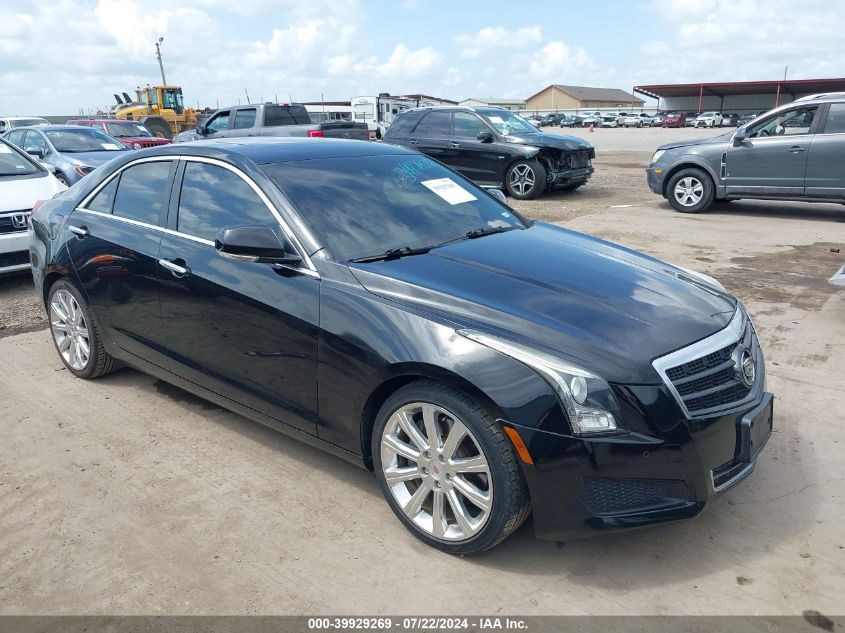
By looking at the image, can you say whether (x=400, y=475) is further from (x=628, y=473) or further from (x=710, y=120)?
(x=710, y=120)

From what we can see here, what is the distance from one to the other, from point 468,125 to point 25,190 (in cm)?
835

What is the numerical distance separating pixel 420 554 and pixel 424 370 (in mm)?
807

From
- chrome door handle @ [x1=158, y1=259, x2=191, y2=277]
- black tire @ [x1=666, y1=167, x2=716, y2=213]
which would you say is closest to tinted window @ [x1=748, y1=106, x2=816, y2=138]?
black tire @ [x1=666, y1=167, x2=716, y2=213]

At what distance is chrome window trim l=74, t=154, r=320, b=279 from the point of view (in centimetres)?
322

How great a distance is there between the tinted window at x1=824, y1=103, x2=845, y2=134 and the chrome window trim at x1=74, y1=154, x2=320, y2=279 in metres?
9.72

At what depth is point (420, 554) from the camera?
290cm

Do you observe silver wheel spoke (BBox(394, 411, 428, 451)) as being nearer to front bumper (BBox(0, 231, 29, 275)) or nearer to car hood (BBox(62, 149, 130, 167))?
front bumper (BBox(0, 231, 29, 275))

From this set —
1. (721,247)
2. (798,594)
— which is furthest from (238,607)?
(721,247)

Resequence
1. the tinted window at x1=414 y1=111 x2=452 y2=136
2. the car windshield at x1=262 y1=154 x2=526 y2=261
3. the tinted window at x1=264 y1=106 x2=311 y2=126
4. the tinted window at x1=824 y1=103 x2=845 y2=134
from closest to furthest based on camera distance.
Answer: the car windshield at x1=262 y1=154 x2=526 y2=261, the tinted window at x1=824 y1=103 x2=845 y2=134, the tinted window at x1=414 y1=111 x2=452 y2=136, the tinted window at x1=264 y1=106 x2=311 y2=126

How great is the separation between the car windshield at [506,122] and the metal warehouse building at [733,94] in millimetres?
59203

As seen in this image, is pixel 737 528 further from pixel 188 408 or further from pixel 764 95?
pixel 764 95

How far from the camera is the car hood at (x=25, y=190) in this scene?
7164mm

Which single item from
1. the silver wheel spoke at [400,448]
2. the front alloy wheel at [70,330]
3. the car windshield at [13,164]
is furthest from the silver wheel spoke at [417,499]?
the car windshield at [13,164]

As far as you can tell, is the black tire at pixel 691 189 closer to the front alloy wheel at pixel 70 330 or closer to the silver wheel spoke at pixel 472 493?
the front alloy wheel at pixel 70 330
